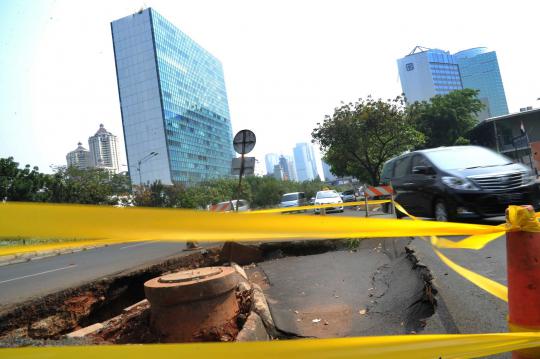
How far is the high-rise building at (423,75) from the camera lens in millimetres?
51969

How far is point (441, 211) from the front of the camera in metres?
6.48

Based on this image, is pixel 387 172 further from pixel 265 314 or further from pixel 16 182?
pixel 16 182

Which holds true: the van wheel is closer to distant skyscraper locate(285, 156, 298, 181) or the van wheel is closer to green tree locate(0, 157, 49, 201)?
green tree locate(0, 157, 49, 201)

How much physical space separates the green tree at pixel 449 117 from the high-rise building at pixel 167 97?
119 feet

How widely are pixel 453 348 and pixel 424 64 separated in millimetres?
56951

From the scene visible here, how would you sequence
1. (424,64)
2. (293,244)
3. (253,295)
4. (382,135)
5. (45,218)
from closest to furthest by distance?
(45,218)
(253,295)
(293,244)
(382,135)
(424,64)

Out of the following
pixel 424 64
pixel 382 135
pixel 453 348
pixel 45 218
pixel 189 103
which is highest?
pixel 189 103

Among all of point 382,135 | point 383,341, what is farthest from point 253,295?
point 382,135

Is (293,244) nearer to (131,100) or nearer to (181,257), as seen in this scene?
(181,257)

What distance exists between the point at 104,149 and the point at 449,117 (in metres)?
46.5

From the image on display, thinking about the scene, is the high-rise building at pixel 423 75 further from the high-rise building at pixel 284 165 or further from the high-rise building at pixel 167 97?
the high-rise building at pixel 284 165

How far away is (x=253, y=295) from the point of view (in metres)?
4.37

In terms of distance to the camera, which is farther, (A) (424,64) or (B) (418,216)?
(A) (424,64)

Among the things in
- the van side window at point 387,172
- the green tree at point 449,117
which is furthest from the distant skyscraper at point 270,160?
the van side window at point 387,172
